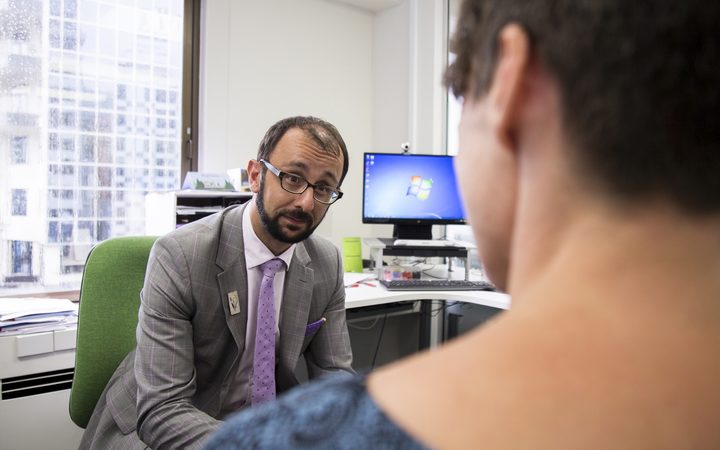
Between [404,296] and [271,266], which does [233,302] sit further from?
[404,296]

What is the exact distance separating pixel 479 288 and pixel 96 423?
1.52 metres

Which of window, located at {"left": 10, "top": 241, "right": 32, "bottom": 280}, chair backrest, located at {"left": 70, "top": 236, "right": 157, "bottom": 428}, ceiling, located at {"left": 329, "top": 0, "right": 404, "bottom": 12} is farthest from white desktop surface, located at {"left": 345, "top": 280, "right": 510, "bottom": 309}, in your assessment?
ceiling, located at {"left": 329, "top": 0, "right": 404, "bottom": 12}

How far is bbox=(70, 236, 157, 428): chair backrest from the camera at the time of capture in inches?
54.1

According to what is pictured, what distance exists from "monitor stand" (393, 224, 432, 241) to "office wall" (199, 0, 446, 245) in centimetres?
66

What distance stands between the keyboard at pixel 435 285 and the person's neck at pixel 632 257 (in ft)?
6.14

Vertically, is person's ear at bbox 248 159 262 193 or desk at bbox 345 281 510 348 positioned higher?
person's ear at bbox 248 159 262 193

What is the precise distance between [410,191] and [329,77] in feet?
4.12

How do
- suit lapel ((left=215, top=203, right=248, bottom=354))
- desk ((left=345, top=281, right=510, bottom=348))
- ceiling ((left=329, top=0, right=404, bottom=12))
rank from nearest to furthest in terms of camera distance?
1. suit lapel ((left=215, top=203, right=248, bottom=354))
2. desk ((left=345, top=281, right=510, bottom=348))
3. ceiling ((left=329, top=0, right=404, bottom=12))

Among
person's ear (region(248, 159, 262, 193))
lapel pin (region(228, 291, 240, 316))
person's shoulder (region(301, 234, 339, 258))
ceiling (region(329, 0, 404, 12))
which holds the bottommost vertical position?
lapel pin (region(228, 291, 240, 316))

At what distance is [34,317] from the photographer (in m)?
1.67

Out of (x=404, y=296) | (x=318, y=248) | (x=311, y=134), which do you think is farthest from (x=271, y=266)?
(x=404, y=296)

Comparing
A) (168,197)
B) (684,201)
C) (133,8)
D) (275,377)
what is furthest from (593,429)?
(133,8)

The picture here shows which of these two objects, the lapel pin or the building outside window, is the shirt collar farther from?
the building outside window

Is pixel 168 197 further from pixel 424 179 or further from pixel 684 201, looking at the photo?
pixel 684 201
